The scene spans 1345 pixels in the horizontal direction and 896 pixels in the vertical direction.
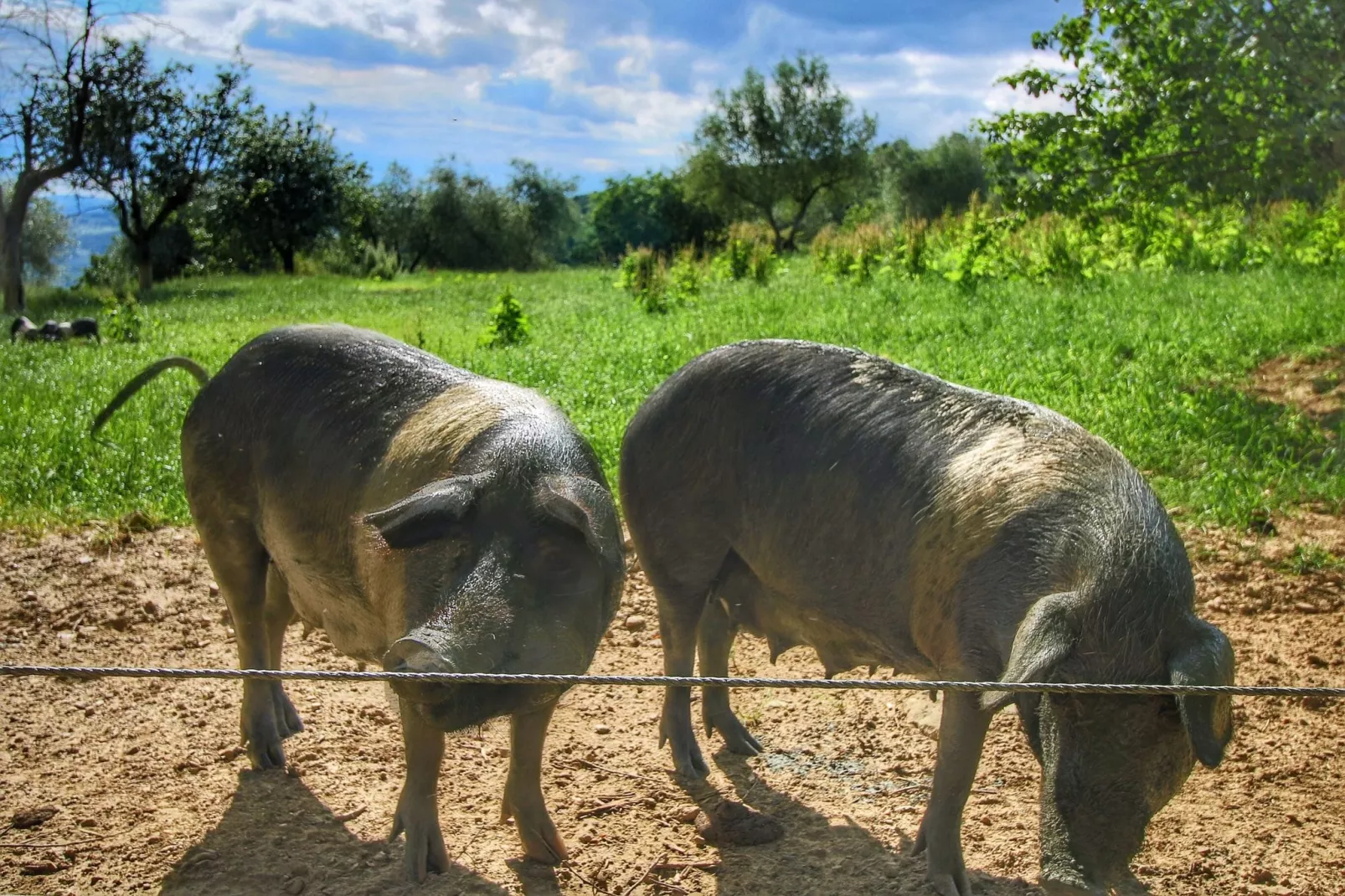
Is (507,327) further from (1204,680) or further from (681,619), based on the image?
(1204,680)

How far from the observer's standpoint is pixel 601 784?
4.44 metres

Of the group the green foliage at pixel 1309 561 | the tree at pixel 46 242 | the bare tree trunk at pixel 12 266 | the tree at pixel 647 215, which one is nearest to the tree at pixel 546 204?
the tree at pixel 647 215

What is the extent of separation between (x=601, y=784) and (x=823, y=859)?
0.94m

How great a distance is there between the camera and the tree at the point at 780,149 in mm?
50031

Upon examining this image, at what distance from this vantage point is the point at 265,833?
408 cm

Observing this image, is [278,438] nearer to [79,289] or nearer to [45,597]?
[45,597]

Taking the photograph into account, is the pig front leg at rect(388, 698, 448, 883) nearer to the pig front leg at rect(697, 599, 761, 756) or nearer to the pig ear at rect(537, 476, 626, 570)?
the pig ear at rect(537, 476, 626, 570)

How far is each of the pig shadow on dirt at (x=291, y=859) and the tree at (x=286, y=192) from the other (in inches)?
1295

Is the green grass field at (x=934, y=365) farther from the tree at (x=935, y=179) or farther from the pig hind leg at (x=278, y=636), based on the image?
the tree at (x=935, y=179)

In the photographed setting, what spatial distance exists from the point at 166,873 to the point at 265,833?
363mm

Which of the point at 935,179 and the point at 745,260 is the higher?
the point at 935,179

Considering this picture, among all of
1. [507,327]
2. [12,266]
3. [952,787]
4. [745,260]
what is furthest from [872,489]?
[12,266]

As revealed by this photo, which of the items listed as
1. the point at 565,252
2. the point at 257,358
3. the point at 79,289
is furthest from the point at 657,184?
the point at 257,358

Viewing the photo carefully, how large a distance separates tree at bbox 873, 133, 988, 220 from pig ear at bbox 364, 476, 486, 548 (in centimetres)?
4675
